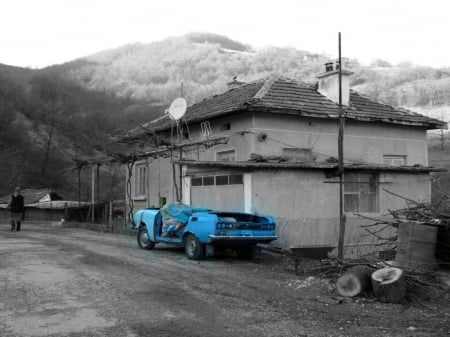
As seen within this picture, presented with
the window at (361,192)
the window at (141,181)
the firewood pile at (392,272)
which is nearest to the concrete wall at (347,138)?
the window at (361,192)

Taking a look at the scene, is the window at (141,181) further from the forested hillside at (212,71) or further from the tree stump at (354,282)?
the forested hillside at (212,71)

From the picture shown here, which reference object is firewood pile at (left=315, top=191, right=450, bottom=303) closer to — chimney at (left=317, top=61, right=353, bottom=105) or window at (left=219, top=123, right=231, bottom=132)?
Result: window at (left=219, top=123, right=231, bottom=132)

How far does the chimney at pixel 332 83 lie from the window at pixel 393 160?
8.89 ft

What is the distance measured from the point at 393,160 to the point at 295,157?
5002 millimetres

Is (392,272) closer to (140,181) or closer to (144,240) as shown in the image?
(144,240)

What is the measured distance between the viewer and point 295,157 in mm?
18422

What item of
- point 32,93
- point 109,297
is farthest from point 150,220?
point 32,93

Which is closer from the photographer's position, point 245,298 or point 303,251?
point 245,298

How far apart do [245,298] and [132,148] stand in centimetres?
1900

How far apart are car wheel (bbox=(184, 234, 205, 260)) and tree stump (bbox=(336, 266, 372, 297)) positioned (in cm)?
437

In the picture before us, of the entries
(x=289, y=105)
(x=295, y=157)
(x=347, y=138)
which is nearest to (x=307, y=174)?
(x=295, y=157)

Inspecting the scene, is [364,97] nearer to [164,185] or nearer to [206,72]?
[164,185]

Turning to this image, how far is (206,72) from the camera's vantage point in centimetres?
7725

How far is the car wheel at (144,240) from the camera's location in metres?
14.8
